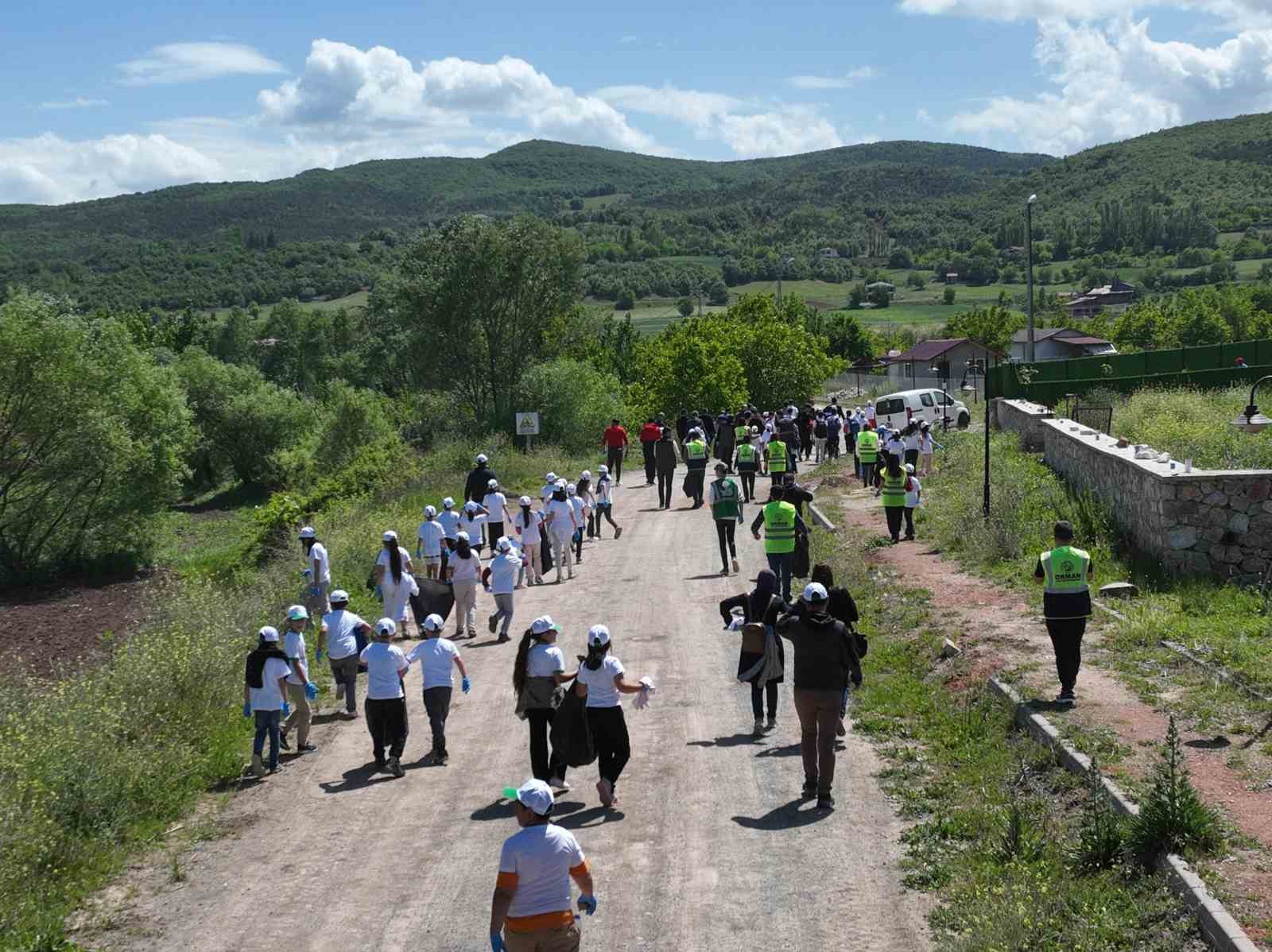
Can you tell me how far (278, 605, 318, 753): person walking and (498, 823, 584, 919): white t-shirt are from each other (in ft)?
21.0

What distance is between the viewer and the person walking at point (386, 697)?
11602mm

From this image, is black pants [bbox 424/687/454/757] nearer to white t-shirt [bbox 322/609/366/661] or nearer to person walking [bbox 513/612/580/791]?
person walking [bbox 513/612/580/791]

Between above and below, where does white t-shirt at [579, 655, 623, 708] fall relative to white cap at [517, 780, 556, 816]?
below

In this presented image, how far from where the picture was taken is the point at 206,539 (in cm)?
5225

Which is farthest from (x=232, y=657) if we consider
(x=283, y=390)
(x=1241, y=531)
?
(x=283, y=390)

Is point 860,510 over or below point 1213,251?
below

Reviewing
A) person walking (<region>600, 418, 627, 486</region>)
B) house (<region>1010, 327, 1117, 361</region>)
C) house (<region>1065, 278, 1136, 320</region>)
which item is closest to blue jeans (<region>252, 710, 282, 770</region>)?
person walking (<region>600, 418, 627, 486</region>)

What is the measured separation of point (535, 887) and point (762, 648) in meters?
5.71

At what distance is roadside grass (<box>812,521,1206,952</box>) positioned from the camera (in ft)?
24.2

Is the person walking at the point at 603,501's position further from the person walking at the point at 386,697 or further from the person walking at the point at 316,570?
the person walking at the point at 386,697

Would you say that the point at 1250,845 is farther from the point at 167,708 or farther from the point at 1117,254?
the point at 1117,254

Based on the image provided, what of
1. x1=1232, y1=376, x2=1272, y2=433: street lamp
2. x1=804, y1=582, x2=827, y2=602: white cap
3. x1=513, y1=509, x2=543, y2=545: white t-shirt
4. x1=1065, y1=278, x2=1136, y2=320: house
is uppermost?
x1=1065, y1=278, x2=1136, y2=320: house

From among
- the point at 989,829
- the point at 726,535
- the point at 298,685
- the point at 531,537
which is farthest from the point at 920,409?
the point at 989,829

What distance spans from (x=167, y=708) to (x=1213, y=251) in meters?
182
